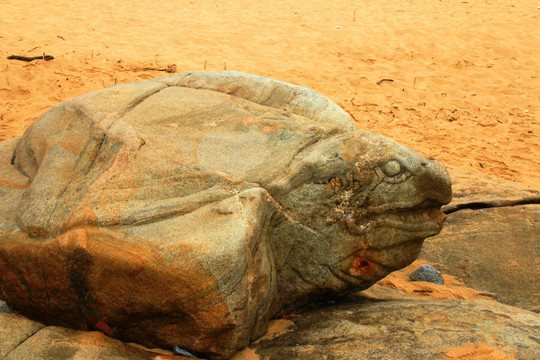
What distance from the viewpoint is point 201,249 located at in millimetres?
2457

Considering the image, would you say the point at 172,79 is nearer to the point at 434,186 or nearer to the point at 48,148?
the point at 48,148

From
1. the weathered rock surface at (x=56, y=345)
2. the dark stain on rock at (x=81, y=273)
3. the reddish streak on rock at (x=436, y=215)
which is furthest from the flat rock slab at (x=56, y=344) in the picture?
the reddish streak on rock at (x=436, y=215)

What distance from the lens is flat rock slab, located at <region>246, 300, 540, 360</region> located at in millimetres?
2436

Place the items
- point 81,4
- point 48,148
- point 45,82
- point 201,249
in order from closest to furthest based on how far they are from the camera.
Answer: point 201,249, point 48,148, point 45,82, point 81,4

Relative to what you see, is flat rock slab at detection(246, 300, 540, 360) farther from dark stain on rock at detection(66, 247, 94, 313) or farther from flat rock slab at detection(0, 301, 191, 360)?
dark stain on rock at detection(66, 247, 94, 313)

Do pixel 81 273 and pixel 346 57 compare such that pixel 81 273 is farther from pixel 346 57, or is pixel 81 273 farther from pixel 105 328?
pixel 346 57

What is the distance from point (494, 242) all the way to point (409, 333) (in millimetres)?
1978

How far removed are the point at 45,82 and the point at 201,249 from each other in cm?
520

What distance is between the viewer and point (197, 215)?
104 inches

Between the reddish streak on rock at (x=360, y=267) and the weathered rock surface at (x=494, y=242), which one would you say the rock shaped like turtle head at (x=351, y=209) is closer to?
the reddish streak on rock at (x=360, y=267)

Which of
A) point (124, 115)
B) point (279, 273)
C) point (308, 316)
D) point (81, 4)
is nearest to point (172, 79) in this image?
point (124, 115)

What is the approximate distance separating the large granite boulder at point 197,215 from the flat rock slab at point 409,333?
0.61 ft

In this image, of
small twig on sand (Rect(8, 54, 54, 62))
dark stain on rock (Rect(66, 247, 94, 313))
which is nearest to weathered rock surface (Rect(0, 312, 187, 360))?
dark stain on rock (Rect(66, 247, 94, 313))

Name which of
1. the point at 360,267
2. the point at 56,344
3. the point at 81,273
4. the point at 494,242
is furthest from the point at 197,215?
the point at 494,242
